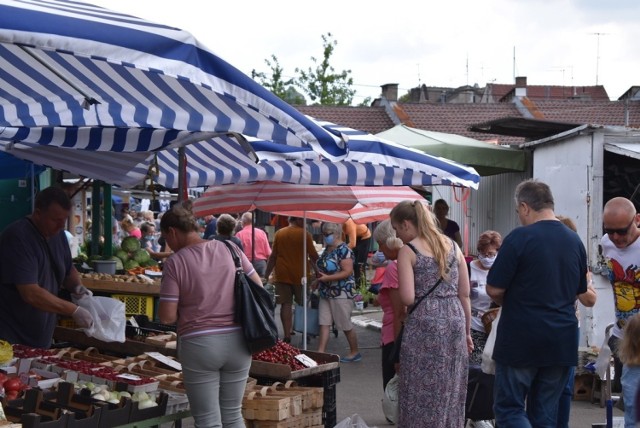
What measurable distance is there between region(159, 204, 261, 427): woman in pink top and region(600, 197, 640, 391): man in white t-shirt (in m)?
2.84

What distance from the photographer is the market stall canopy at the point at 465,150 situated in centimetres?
1280

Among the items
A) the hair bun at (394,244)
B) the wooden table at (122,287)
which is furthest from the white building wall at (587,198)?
the wooden table at (122,287)

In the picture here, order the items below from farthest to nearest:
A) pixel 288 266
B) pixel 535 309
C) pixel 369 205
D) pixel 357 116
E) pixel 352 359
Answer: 1. pixel 357 116
2. pixel 288 266
3. pixel 352 359
4. pixel 369 205
5. pixel 535 309

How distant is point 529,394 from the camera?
550cm

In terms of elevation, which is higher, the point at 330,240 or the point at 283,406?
→ the point at 330,240

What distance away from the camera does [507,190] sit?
14.8 metres

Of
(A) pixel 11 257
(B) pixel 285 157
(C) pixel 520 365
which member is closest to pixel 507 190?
(B) pixel 285 157

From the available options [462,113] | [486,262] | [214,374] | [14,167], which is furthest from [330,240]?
[462,113]

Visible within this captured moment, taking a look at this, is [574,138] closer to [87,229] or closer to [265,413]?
[265,413]

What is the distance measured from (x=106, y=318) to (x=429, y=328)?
84.9 inches

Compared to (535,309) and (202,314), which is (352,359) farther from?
(202,314)

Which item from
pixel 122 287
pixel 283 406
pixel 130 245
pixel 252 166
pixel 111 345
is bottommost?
pixel 283 406

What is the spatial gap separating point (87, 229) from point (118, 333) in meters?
12.8

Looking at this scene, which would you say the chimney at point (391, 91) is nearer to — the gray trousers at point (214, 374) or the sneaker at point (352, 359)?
the sneaker at point (352, 359)
